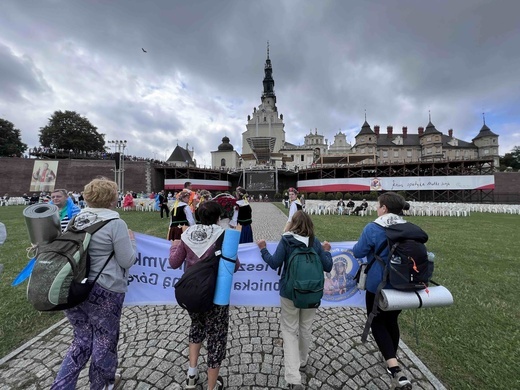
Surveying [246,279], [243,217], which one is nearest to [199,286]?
[246,279]

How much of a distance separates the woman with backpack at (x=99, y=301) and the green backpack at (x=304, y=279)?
4.52 feet

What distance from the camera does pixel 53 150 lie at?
40.5m

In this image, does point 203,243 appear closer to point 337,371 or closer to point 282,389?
point 282,389

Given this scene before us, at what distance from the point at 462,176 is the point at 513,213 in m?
15.7

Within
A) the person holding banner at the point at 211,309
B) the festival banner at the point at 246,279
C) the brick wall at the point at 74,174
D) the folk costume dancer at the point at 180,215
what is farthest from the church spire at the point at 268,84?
the person holding banner at the point at 211,309

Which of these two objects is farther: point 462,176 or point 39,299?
point 462,176

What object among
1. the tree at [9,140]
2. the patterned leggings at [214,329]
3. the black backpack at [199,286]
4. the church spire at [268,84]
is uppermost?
the church spire at [268,84]

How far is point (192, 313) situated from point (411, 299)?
2020 millimetres

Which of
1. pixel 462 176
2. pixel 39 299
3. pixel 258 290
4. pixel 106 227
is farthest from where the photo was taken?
pixel 462 176

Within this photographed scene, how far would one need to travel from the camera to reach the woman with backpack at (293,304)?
215 cm

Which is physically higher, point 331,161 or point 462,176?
point 331,161

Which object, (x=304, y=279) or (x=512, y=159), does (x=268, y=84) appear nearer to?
(x=512, y=159)

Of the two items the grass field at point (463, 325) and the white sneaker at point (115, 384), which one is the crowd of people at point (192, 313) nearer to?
the white sneaker at point (115, 384)

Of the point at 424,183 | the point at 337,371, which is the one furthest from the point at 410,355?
the point at 424,183
